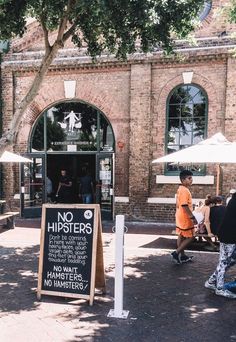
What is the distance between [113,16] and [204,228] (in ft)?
16.5

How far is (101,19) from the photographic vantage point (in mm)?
6961

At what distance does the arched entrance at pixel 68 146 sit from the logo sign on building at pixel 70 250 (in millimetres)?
7135

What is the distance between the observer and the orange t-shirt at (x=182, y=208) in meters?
7.24

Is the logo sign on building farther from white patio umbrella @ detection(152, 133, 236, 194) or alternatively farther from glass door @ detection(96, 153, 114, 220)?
glass door @ detection(96, 153, 114, 220)

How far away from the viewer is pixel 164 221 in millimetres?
12172

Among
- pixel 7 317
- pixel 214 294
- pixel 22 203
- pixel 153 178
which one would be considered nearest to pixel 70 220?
pixel 7 317

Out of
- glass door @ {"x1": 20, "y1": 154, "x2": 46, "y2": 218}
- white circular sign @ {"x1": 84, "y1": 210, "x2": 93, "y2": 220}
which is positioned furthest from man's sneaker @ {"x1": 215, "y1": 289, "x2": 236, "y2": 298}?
glass door @ {"x1": 20, "y1": 154, "x2": 46, "y2": 218}

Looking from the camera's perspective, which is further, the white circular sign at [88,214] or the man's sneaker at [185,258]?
the man's sneaker at [185,258]

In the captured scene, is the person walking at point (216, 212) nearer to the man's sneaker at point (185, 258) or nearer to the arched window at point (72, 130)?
the man's sneaker at point (185, 258)

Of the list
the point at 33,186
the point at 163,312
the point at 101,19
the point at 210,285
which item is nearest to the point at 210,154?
the point at 210,285

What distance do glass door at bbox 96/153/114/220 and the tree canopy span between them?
4.90 meters

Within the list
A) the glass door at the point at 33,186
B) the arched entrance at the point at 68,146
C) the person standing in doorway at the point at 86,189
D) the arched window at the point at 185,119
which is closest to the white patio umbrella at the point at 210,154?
the arched window at the point at 185,119

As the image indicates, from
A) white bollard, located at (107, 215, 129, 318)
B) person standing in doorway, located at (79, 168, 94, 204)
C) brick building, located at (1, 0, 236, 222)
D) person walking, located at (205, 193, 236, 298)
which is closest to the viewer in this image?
white bollard, located at (107, 215, 129, 318)

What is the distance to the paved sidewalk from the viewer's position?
14.5 feet
